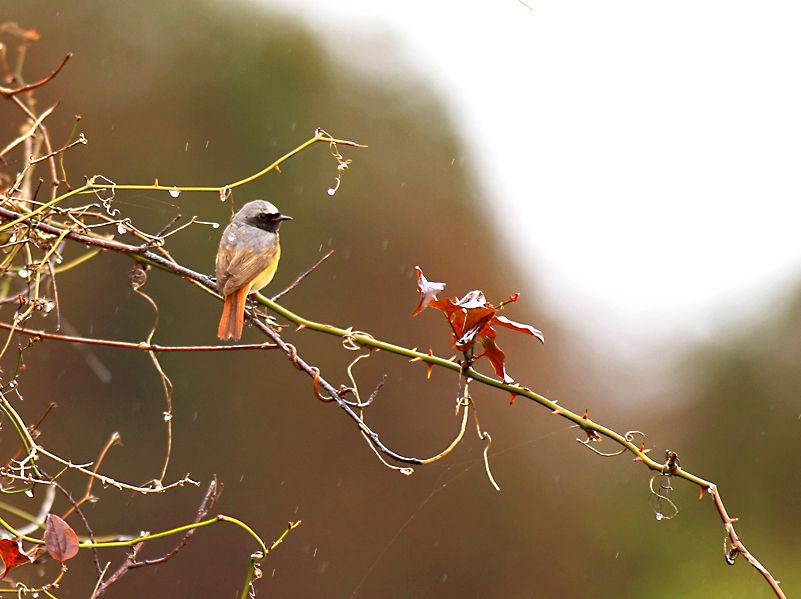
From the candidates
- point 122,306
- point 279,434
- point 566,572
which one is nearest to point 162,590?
point 279,434

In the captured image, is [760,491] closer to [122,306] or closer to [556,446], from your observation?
[556,446]

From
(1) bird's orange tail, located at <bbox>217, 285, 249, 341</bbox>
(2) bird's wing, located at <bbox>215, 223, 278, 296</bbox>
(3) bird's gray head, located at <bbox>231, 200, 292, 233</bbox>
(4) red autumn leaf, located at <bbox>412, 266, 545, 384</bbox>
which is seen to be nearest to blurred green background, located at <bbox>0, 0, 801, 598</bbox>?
(3) bird's gray head, located at <bbox>231, 200, 292, 233</bbox>

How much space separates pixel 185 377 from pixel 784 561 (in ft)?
17.8

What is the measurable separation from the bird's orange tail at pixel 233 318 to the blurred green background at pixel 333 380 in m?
5.44

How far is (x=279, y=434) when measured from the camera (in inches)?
352

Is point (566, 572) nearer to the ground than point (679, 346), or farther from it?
nearer to the ground

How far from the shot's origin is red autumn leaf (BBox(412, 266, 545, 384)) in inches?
65.3

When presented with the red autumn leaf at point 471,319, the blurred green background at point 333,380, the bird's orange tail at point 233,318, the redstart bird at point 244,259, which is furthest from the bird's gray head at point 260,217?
the blurred green background at point 333,380

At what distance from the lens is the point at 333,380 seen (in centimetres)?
847

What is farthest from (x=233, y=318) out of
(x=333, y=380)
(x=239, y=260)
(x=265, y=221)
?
Answer: (x=333, y=380)

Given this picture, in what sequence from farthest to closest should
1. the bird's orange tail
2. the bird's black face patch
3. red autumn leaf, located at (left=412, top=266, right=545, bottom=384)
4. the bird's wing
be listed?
the bird's black face patch
the bird's wing
the bird's orange tail
red autumn leaf, located at (left=412, top=266, right=545, bottom=384)

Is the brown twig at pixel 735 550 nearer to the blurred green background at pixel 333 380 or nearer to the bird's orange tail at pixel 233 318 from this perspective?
the bird's orange tail at pixel 233 318

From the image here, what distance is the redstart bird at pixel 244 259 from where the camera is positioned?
2445 millimetres

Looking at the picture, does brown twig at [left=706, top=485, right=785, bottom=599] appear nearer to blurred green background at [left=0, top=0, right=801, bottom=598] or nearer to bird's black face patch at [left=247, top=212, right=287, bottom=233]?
bird's black face patch at [left=247, top=212, right=287, bottom=233]
